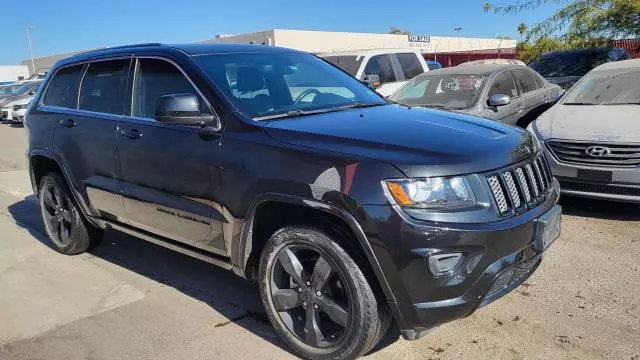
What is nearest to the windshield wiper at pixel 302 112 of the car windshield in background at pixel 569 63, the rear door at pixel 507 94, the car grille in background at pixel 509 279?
the car grille in background at pixel 509 279

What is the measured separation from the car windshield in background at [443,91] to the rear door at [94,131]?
447 centimetres

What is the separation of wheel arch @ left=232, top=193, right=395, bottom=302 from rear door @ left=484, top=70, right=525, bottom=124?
527 centimetres

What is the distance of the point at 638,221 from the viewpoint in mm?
5344

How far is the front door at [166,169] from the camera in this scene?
3.41 m

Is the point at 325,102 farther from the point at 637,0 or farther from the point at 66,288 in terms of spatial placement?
the point at 637,0

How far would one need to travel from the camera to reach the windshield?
3.54 meters

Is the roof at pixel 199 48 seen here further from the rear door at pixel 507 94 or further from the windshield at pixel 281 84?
the rear door at pixel 507 94

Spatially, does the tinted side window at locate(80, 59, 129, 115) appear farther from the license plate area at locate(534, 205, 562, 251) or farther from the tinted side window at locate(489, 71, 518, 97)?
the tinted side window at locate(489, 71, 518, 97)

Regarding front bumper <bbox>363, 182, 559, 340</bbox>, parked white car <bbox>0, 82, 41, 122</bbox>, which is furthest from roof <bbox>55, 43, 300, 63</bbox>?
parked white car <bbox>0, 82, 41, 122</bbox>

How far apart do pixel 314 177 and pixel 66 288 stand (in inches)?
106

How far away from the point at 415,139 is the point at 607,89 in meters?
4.93

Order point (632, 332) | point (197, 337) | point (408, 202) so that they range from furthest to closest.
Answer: point (197, 337)
point (632, 332)
point (408, 202)

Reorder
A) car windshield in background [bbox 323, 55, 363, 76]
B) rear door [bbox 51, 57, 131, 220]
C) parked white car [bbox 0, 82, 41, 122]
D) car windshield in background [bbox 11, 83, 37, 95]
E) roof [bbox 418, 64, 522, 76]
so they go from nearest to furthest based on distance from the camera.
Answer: rear door [bbox 51, 57, 131, 220], roof [bbox 418, 64, 522, 76], car windshield in background [bbox 323, 55, 363, 76], parked white car [bbox 0, 82, 41, 122], car windshield in background [bbox 11, 83, 37, 95]

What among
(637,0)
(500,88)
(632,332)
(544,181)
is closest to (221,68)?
(544,181)
